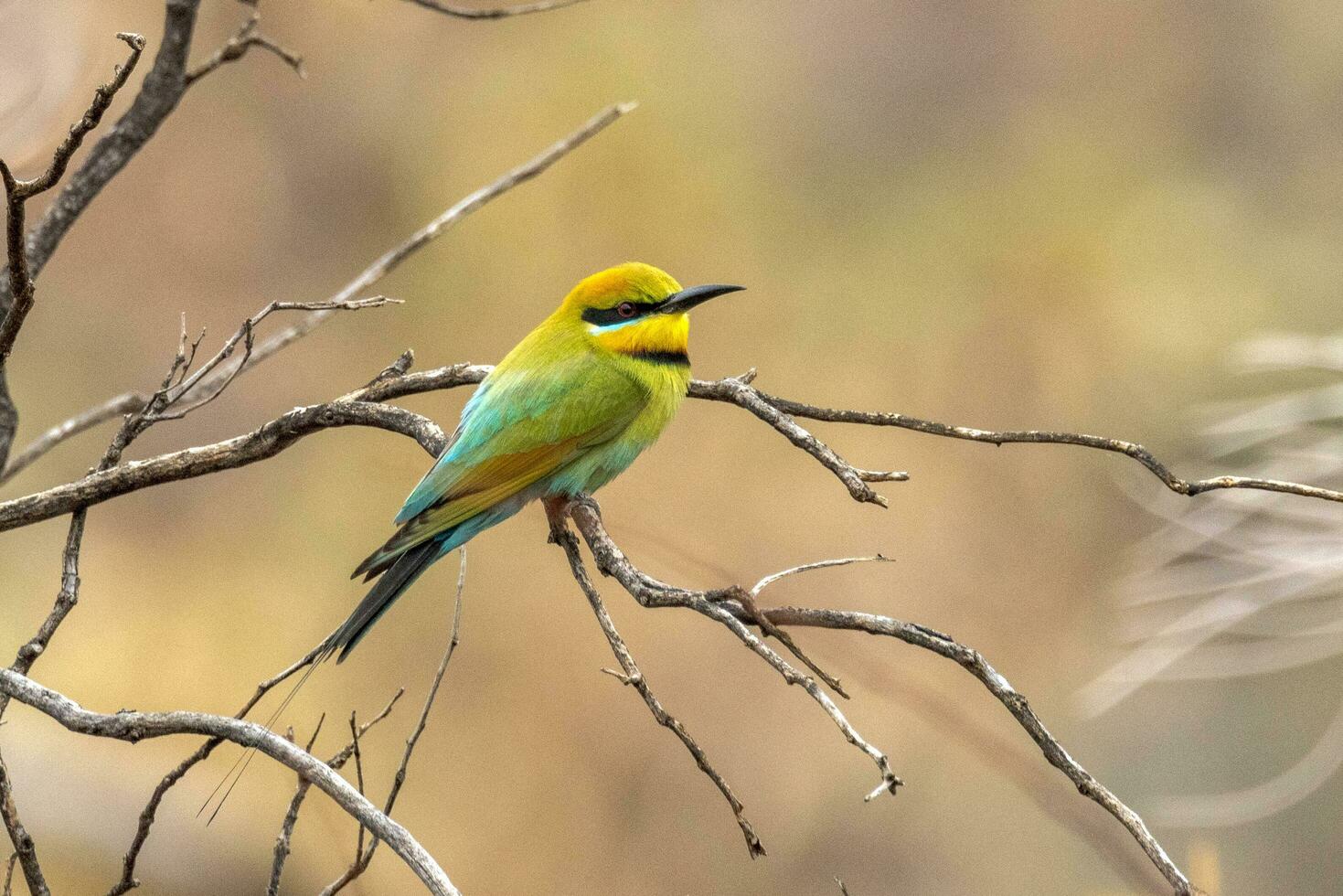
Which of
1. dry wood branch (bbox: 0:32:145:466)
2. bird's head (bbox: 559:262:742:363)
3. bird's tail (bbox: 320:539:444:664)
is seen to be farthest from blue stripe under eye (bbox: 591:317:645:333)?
dry wood branch (bbox: 0:32:145:466)

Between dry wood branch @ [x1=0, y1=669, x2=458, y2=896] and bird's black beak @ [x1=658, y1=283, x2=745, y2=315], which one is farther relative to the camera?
bird's black beak @ [x1=658, y1=283, x2=745, y2=315]

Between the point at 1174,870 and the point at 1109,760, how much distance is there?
3453 millimetres

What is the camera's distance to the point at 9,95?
336 cm

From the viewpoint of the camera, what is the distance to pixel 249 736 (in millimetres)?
1084

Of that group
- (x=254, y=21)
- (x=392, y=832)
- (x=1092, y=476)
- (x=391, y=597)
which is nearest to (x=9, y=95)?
(x=254, y=21)

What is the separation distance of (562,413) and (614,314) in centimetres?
26

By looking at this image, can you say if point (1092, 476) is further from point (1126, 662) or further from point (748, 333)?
point (748, 333)

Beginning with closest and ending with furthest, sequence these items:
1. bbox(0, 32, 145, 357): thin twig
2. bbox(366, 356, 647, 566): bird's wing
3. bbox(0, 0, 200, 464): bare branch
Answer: bbox(0, 32, 145, 357): thin twig
bbox(0, 0, 200, 464): bare branch
bbox(366, 356, 647, 566): bird's wing

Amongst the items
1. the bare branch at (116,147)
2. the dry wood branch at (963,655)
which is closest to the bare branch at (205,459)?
the bare branch at (116,147)

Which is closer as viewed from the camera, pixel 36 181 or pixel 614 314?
pixel 36 181

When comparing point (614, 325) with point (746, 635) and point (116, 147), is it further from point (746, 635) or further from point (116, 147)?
point (746, 635)

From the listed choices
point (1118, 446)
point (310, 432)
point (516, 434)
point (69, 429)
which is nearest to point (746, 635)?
point (1118, 446)

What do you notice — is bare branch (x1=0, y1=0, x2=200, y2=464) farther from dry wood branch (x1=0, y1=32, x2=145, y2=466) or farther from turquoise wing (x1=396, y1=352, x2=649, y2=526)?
Result: turquoise wing (x1=396, y1=352, x2=649, y2=526)

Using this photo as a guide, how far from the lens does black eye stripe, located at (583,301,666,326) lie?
2256mm
